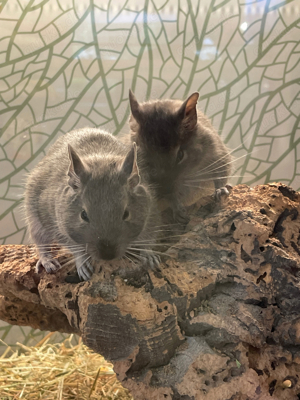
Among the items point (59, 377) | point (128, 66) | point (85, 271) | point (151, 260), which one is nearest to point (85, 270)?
point (85, 271)

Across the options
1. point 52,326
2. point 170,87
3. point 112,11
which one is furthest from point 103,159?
point 112,11

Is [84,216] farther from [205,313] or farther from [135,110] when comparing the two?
[135,110]

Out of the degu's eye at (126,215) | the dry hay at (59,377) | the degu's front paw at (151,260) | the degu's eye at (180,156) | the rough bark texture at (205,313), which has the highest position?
the degu's eye at (180,156)

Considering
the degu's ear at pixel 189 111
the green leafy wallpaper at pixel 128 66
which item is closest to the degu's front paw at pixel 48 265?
the degu's ear at pixel 189 111

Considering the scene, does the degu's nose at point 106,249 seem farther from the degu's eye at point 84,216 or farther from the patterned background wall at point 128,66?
the patterned background wall at point 128,66

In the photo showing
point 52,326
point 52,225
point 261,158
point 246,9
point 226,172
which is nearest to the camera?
point 52,225

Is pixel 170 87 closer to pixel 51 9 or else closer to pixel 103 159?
pixel 51 9
